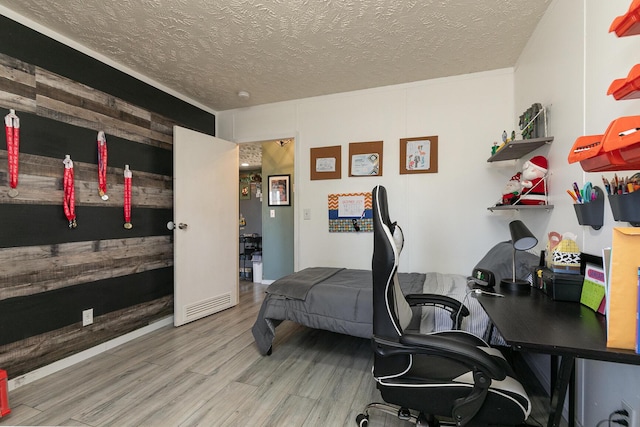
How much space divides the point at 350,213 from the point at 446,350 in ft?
7.54

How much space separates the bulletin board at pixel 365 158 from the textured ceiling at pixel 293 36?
66 centimetres

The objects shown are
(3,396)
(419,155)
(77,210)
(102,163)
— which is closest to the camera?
(3,396)

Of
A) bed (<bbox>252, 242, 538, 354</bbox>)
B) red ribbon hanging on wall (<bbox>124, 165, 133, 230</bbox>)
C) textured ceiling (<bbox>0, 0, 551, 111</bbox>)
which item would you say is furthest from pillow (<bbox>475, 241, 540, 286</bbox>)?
red ribbon hanging on wall (<bbox>124, 165, 133, 230</bbox>)

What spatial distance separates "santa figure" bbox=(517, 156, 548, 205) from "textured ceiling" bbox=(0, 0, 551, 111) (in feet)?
3.46

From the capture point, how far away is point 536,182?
6.47 feet

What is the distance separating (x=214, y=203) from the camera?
3377 mm

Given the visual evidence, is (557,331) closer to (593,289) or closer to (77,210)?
(593,289)

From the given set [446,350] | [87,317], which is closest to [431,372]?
[446,350]

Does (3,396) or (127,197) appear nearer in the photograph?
(3,396)

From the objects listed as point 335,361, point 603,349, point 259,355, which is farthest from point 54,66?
point 603,349

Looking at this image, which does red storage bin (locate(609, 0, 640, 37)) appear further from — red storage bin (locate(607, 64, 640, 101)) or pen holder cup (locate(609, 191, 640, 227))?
pen holder cup (locate(609, 191, 640, 227))

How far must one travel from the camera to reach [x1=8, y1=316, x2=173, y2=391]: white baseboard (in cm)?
192

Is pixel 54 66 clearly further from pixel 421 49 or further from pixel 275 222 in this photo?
pixel 275 222

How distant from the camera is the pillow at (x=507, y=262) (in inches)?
68.3
